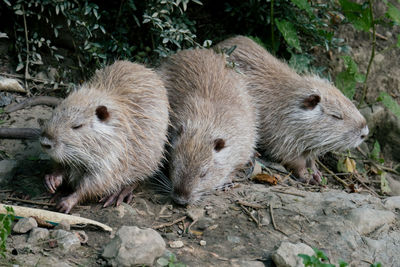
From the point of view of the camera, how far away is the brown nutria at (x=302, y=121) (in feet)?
17.2

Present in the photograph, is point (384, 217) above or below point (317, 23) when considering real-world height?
below

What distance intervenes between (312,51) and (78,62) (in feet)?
10.1

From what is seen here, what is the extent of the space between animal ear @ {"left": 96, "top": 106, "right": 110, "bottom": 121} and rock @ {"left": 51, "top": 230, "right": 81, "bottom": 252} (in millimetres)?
939

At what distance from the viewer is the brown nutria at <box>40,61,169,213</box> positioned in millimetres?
3662

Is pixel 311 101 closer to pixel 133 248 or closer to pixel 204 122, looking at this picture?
pixel 204 122

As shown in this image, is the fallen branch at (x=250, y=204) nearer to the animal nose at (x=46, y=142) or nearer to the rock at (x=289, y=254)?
the rock at (x=289, y=254)

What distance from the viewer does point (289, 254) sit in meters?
3.29

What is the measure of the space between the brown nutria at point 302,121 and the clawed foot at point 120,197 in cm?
185

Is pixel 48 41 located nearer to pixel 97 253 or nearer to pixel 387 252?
pixel 97 253

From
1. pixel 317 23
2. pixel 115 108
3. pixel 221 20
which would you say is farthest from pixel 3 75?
pixel 317 23

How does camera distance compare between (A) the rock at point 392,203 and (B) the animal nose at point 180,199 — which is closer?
(B) the animal nose at point 180,199

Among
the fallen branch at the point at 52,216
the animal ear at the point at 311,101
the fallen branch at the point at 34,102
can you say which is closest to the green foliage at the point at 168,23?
the fallen branch at the point at 34,102

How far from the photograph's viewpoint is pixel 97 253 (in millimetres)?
3227

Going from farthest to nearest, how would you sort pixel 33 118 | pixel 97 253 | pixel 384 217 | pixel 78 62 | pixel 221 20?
pixel 221 20 → pixel 78 62 → pixel 33 118 → pixel 384 217 → pixel 97 253
